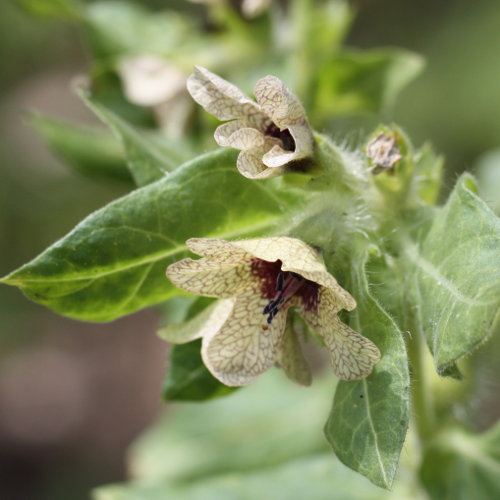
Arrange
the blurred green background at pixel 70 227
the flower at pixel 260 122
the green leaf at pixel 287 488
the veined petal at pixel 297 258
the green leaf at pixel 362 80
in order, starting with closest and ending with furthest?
the veined petal at pixel 297 258, the flower at pixel 260 122, the green leaf at pixel 287 488, the green leaf at pixel 362 80, the blurred green background at pixel 70 227

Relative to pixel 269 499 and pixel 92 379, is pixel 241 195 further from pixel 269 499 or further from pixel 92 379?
pixel 92 379

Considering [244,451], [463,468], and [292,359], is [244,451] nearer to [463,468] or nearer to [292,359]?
[463,468]

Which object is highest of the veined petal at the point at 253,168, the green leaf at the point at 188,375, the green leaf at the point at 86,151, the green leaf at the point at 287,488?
the green leaf at the point at 86,151

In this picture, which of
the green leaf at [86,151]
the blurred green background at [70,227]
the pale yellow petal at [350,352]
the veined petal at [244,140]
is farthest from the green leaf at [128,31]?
the blurred green background at [70,227]

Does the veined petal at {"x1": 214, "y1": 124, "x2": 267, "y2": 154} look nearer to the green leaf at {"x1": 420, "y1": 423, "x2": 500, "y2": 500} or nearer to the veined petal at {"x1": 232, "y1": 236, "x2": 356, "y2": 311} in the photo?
the veined petal at {"x1": 232, "y1": 236, "x2": 356, "y2": 311}

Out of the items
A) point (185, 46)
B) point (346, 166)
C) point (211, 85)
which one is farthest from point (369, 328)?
point (185, 46)

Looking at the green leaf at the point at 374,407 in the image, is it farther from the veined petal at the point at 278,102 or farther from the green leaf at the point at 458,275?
the veined petal at the point at 278,102
